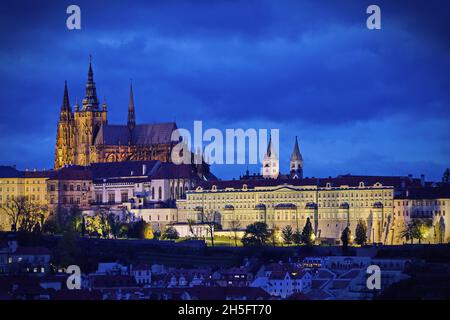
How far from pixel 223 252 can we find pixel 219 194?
1904 cm

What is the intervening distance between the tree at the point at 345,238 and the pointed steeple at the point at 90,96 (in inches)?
1435

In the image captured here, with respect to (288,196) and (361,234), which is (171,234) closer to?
(288,196)

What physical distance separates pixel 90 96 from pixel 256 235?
115ft

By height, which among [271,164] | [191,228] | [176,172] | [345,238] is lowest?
[345,238]

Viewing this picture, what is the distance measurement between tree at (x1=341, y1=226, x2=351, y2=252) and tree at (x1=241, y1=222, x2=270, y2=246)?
4845 millimetres

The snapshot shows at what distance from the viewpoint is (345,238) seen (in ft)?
370


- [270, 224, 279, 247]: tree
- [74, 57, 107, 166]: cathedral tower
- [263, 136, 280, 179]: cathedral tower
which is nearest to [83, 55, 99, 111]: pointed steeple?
[74, 57, 107, 166]: cathedral tower

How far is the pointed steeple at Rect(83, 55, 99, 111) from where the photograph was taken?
149 m

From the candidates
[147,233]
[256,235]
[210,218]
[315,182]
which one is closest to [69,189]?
[210,218]

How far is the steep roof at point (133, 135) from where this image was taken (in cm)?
14638

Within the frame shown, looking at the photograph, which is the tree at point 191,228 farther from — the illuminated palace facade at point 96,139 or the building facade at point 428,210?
the illuminated palace facade at point 96,139

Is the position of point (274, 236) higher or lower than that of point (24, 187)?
lower

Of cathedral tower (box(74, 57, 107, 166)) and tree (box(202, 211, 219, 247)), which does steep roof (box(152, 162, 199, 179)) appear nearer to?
tree (box(202, 211, 219, 247))
